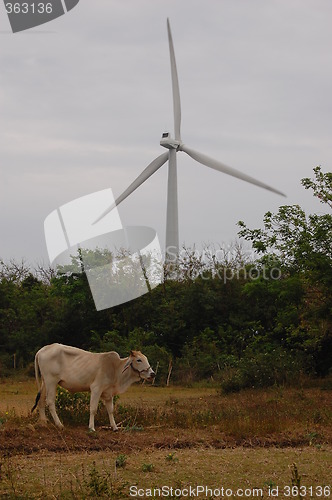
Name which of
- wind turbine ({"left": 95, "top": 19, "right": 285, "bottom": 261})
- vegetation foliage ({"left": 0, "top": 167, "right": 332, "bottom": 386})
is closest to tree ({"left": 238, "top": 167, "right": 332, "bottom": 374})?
vegetation foliage ({"left": 0, "top": 167, "right": 332, "bottom": 386})

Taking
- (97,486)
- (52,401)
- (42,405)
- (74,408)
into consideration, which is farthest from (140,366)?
(97,486)

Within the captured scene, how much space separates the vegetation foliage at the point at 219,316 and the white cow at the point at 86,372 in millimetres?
9102

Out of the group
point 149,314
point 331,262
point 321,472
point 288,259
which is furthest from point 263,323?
point 321,472

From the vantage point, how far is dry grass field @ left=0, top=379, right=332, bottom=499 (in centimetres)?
768

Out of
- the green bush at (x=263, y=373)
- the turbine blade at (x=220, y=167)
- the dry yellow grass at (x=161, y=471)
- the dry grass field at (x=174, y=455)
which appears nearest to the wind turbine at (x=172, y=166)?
the turbine blade at (x=220, y=167)

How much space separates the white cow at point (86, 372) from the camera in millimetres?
11930

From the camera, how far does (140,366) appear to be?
12.0m

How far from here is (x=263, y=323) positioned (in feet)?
97.5

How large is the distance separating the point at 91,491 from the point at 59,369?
4.65m

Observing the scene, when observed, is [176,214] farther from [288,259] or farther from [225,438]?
[225,438]

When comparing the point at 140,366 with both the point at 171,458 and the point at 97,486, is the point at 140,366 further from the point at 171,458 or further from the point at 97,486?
the point at 97,486

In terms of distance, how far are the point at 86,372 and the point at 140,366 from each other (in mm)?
838

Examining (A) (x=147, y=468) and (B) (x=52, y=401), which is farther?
(B) (x=52, y=401)

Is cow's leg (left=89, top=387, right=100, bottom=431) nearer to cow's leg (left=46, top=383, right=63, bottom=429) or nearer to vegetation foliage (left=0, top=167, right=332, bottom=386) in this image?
cow's leg (left=46, top=383, right=63, bottom=429)
